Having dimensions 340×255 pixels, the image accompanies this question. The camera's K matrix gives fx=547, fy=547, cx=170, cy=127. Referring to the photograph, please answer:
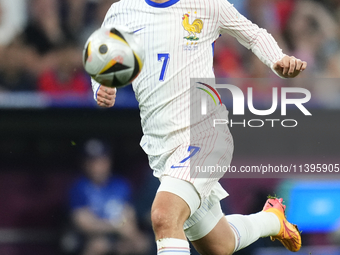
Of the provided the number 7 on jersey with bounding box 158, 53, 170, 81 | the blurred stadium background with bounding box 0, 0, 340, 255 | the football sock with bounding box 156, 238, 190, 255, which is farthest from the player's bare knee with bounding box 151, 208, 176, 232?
the blurred stadium background with bounding box 0, 0, 340, 255

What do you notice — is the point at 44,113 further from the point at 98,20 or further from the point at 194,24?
the point at 194,24

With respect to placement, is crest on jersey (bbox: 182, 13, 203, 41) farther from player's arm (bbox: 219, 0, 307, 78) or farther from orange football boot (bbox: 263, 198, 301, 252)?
orange football boot (bbox: 263, 198, 301, 252)

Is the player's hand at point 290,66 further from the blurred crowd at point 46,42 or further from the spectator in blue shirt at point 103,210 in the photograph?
the spectator in blue shirt at point 103,210

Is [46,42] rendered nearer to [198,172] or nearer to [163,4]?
[163,4]

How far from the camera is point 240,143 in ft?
20.8

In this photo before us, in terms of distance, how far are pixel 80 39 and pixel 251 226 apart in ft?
11.3

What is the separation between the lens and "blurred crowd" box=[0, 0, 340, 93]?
6312mm

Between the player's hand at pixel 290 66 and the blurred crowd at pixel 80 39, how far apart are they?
2.92 meters

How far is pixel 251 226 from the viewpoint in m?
4.29

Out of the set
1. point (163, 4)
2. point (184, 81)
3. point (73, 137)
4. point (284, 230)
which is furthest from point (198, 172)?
point (73, 137)

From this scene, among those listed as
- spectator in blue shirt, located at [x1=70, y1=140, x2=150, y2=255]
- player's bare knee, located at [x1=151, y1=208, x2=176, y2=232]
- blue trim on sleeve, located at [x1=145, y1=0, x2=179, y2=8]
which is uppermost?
blue trim on sleeve, located at [x1=145, y1=0, x2=179, y2=8]

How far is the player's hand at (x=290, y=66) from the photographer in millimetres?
3500

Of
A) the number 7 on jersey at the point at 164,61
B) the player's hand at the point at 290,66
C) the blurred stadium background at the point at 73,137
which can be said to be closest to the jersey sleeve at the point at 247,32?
the player's hand at the point at 290,66

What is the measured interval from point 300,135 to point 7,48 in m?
3.61
